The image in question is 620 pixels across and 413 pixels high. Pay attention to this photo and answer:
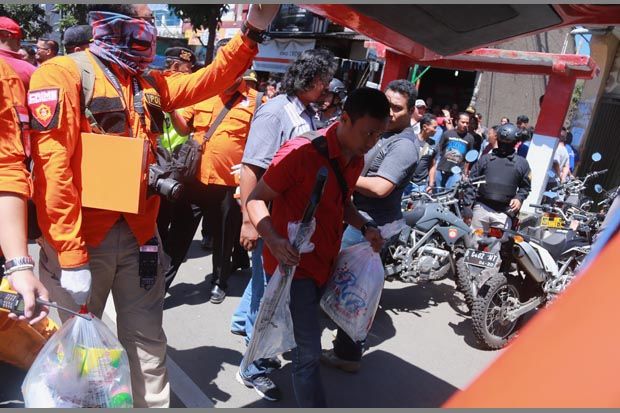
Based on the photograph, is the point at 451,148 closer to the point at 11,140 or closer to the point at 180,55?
the point at 180,55

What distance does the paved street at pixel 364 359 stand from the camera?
3393 millimetres

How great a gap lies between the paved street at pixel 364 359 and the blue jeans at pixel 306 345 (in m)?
0.68

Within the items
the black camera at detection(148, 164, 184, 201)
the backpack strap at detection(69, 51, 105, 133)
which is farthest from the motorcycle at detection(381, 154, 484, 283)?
the backpack strap at detection(69, 51, 105, 133)

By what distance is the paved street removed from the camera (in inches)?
134

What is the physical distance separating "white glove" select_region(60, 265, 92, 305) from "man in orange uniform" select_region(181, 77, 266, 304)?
2.37m

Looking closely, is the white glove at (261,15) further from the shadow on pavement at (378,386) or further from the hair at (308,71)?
the shadow on pavement at (378,386)

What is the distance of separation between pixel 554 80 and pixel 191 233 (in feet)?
22.1

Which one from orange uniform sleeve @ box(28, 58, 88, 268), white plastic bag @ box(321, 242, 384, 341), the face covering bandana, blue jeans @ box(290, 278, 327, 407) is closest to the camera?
orange uniform sleeve @ box(28, 58, 88, 268)

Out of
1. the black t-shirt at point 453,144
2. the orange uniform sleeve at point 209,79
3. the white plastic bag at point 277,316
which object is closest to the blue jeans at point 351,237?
the white plastic bag at point 277,316

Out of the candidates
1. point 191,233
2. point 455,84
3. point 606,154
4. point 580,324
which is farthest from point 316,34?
point 580,324

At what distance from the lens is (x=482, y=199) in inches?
220

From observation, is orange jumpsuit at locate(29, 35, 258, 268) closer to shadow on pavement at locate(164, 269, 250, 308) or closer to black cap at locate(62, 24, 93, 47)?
shadow on pavement at locate(164, 269, 250, 308)

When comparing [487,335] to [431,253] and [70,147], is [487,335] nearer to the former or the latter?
[431,253]

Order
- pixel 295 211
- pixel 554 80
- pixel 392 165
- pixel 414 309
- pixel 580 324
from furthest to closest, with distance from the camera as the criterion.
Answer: pixel 554 80 < pixel 414 309 < pixel 392 165 < pixel 295 211 < pixel 580 324
